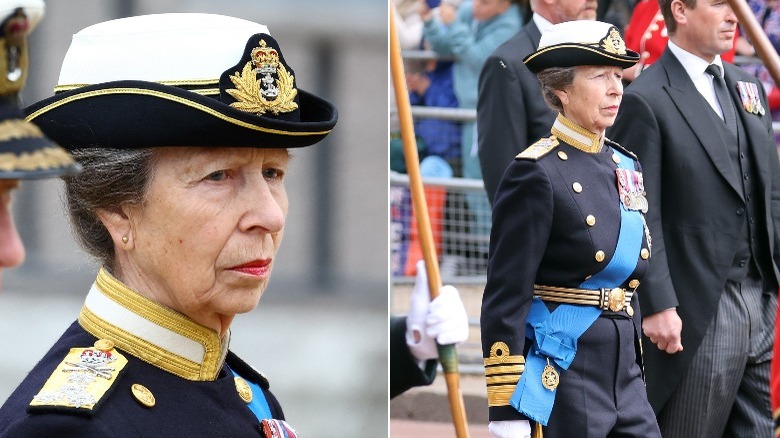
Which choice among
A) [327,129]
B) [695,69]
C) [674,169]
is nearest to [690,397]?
[674,169]

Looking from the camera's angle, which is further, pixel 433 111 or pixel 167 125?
pixel 433 111

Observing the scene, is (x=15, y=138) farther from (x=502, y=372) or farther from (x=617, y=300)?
(x=617, y=300)

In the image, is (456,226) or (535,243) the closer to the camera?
(535,243)

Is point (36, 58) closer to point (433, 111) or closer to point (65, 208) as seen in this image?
point (65, 208)

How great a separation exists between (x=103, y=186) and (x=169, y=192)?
0.12 meters

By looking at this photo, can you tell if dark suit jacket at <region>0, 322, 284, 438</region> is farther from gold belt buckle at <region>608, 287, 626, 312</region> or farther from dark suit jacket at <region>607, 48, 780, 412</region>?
dark suit jacket at <region>607, 48, 780, 412</region>

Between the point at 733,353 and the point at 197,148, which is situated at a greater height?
the point at 197,148

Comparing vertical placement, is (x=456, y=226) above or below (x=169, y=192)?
below

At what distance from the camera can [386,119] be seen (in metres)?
4.98

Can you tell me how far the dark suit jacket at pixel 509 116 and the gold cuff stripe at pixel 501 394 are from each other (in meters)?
1.13

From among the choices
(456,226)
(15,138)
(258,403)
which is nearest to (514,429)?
(258,403)

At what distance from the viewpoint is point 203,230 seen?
2334 mm

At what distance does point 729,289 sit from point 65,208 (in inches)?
118

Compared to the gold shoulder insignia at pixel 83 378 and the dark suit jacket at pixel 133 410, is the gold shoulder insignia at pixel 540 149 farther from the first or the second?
the gold shoulder insignia at pixel 83 378
